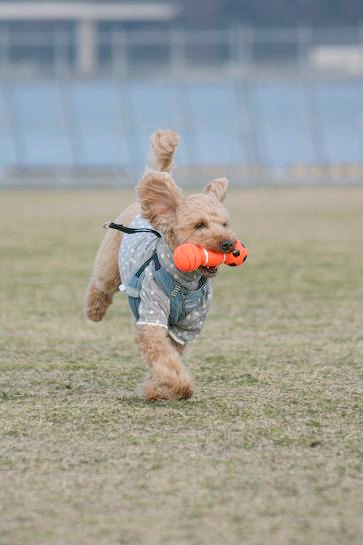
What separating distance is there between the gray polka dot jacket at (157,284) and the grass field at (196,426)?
0.76 ft

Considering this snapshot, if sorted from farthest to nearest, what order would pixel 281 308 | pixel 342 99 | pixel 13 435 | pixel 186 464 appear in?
pixel 342 99 < pixel 281 308 < pixel 13 435 < pixel 186 464

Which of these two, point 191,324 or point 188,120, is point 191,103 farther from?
point 191,324

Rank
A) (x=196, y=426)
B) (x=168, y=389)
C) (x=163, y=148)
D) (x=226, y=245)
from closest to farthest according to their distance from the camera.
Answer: (x=196, y=426)
(x=226, y=245)
(x=168, y=389)
(x=163, y=148)

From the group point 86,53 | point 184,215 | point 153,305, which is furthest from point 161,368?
point 86,53

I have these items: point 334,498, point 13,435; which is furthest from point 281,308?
point 334,498

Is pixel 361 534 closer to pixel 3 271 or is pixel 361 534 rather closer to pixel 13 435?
pixel 13 435

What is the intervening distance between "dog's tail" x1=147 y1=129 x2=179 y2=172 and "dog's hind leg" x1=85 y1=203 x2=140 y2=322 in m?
0.22

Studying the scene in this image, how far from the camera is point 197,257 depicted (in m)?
3.46

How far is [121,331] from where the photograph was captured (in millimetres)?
5395

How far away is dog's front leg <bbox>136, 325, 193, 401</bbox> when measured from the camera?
3605 mm

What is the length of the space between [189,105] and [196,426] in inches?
784

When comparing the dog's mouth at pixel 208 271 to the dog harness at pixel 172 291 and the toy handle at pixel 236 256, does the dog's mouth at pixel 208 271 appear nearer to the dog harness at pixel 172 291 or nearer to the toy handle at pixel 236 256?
the toy handle at pixel 236 256

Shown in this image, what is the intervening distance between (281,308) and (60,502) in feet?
11.7

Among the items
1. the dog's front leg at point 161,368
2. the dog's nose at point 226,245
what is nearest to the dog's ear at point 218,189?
the dog's nose at point 226,245
